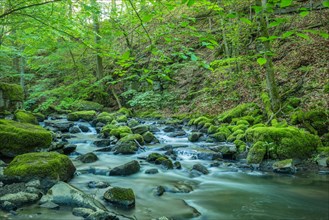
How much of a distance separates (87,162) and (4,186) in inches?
107

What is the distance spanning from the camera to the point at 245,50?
1531 centimetres

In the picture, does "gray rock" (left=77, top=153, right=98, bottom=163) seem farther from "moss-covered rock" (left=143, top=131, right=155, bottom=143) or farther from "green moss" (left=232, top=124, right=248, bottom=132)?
"green moss" (left=232, top=124, right=248, bottom=132)

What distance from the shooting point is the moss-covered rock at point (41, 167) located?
4844 mm

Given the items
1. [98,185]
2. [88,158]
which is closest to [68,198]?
[98,185]

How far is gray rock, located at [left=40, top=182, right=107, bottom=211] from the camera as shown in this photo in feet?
13.3

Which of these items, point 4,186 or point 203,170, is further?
point 203,170

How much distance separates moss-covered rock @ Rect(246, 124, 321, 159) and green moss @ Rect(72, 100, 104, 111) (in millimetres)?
13457

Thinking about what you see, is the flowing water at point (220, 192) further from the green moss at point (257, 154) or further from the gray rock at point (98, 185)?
the green moss at point (257, 154)

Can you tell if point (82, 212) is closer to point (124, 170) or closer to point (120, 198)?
point (120, 198)

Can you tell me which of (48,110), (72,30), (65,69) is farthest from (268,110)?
(65,69)

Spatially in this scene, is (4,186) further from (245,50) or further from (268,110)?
(245,50)

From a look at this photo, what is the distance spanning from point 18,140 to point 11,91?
14.9 ft

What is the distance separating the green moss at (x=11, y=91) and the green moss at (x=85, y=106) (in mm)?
7740

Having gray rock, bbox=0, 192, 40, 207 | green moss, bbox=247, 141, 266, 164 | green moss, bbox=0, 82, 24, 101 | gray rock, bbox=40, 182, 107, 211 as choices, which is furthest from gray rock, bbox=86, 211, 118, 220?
green moss, bbox=0, 82, 24, 101
